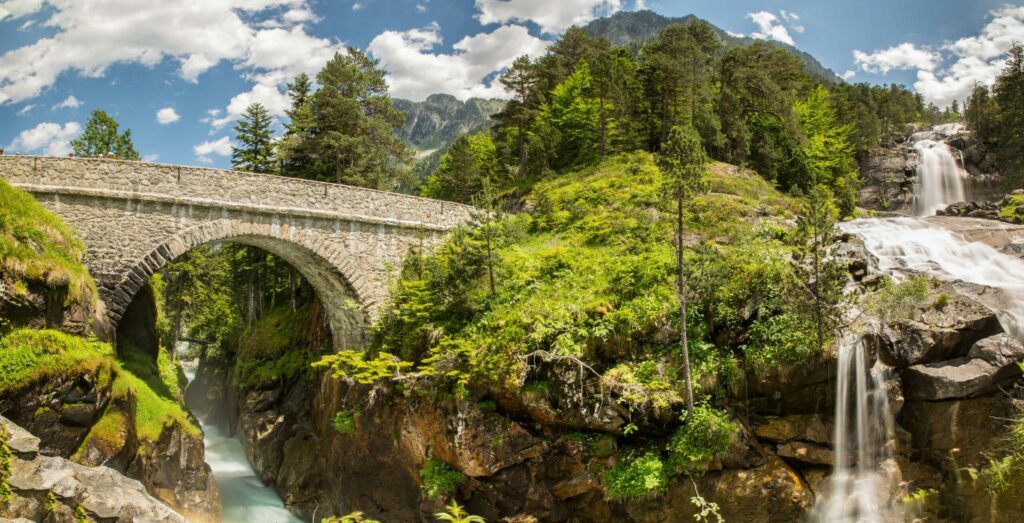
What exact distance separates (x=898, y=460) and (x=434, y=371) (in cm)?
1159

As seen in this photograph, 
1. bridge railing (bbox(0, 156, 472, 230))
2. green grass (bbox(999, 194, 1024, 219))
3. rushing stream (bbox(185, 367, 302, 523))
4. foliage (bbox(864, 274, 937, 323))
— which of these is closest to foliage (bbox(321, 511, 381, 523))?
foliage (bbox(864, 274, 937, 323))

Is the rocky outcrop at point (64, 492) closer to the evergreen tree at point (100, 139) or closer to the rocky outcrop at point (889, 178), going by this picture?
the evergreen tree at point (100, 139)

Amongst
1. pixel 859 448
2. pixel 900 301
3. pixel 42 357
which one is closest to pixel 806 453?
pixel 859 448

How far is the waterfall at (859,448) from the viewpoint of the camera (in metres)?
12.9

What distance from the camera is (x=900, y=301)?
14086 millimetres

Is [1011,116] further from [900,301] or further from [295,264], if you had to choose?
[295,264]

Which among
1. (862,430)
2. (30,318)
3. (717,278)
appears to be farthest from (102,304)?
(862,430)

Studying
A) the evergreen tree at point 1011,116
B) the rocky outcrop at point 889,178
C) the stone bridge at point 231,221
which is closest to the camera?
the stone bridge at point 231,221

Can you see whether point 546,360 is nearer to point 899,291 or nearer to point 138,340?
point 899,291

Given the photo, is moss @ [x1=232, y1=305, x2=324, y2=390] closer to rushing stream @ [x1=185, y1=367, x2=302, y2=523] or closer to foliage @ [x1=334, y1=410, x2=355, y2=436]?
rushing stream @ [x1=185, y1=367, x2=302, y2=523]

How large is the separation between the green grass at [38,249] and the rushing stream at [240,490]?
9.41 meters

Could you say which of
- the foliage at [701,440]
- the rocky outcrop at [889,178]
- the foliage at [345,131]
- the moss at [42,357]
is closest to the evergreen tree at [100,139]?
the foliage at [345,131]

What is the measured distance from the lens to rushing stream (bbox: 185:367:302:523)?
2034 centimetres

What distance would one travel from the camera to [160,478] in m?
17.1
